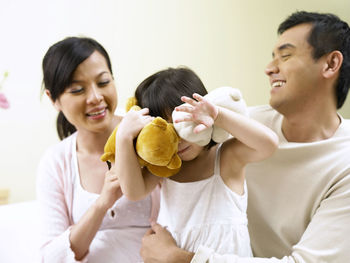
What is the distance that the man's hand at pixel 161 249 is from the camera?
1.16 m

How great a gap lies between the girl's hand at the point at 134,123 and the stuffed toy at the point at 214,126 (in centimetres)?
9

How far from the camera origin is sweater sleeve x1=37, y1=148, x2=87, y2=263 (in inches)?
54.4

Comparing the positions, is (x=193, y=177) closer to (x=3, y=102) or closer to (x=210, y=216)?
(x=210, y=216)

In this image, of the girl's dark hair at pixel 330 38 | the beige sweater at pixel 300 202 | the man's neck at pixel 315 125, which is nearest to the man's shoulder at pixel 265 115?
the beige sweater at pixel 300 202

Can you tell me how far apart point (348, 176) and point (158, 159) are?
64 centimetres

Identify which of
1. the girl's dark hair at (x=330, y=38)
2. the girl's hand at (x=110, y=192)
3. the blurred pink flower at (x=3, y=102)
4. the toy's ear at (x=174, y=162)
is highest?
the girl's dark hair at (x=330, y=38)

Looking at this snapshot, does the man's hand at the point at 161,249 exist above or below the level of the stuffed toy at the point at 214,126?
below

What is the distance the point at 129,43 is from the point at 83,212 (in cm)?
152

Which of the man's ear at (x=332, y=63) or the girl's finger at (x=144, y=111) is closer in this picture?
the girl's finger at (x=144, y=111)

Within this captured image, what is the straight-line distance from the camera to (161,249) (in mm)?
1189

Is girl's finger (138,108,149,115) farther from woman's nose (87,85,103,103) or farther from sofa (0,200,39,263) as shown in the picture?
sofa (0,200,39,263)

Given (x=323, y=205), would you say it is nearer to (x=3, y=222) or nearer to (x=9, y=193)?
(x=3, y=222)

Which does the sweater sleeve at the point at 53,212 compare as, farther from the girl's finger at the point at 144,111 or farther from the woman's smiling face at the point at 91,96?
the girl's finger at the point at 144,111

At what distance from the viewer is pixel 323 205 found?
127 cm
